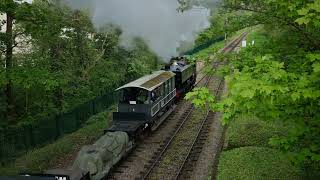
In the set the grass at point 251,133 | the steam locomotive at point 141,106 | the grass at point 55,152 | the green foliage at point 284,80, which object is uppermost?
the green foliage at point 284,80

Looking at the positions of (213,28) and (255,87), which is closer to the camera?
(255,87)

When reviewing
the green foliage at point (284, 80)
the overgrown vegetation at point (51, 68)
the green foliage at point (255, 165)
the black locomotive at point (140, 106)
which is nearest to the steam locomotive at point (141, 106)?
the black locomotive at point (140, 106)

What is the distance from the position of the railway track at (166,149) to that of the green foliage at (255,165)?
152cm

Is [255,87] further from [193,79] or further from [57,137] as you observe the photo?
[193,79]

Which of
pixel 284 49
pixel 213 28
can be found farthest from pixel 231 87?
pixel 213 28

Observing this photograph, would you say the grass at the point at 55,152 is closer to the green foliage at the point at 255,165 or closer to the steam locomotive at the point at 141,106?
the steam locomotive at the point at 141,106

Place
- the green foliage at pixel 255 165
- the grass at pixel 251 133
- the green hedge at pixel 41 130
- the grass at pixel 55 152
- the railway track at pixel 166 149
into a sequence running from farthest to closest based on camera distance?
the grass at pixel 251 133
the green hedge at pixel 41 130
the grass at pixel 55 152
the railway track at pixel 166 149
the green foliage at pixel 255 165

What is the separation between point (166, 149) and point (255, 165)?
473cm

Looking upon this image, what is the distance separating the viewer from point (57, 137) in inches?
879

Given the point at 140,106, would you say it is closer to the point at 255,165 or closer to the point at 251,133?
the point at 251,133

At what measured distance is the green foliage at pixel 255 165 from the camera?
1502 cm

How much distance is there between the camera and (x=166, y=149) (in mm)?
19312

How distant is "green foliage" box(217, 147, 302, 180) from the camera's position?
15.0 metres

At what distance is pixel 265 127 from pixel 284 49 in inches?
388
